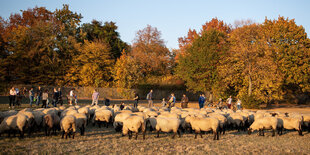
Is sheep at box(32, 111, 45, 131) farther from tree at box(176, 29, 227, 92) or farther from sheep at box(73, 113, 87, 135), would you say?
tree at box(176, 29, 227, 92)

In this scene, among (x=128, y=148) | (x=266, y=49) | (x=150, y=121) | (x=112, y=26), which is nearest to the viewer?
(x=128, y=148)

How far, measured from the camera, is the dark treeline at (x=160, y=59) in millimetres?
35188

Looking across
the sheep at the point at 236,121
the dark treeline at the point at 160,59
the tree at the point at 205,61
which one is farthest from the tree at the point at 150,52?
the sheep at the point at 236,121

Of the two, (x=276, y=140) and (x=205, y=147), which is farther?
(x=276, y=140)

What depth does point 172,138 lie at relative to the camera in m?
12.3

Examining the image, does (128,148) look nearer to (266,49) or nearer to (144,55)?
(266,49)

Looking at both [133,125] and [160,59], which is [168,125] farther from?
[160,59]

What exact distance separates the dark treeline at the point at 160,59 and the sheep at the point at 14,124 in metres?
28.2

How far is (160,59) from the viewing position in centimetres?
5762

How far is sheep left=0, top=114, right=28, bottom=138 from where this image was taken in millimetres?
11055

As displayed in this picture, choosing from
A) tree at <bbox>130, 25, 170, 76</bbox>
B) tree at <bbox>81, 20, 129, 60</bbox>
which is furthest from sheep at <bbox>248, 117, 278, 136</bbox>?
tree at <bbox>81, 20, 129, 60</bbox>

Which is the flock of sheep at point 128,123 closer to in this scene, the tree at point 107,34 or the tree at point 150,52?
the tree at point 150,52

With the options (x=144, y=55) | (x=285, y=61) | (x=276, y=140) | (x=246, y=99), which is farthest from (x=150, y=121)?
(x=144, y=55)

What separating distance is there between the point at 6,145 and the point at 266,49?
34.3 metres
